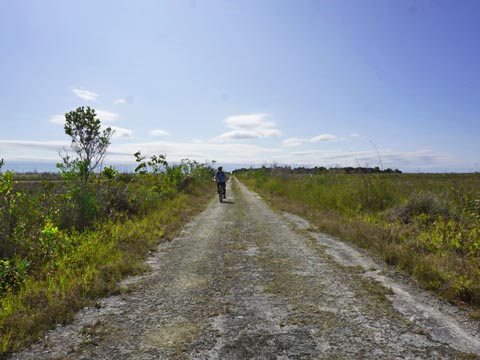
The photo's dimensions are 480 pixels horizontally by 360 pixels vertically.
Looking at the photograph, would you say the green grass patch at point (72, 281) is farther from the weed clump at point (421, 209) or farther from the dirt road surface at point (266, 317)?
the weed clump at point (421, 209)

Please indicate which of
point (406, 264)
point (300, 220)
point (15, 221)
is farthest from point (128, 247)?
point (300, 220)

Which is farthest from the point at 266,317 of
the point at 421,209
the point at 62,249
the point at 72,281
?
the point at 421,209

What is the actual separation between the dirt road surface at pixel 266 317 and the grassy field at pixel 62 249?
285 mm

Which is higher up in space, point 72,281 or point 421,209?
point 421,209

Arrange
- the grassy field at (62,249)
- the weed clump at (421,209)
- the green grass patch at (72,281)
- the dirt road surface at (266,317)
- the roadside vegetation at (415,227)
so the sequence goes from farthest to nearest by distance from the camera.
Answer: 1. the weed clump at (421,209)
2. the roadside vegetation at (415,227)
3. the grassy field at (62,249)
4. the green grass patch at (72,281)
5. the dirt road surface at (266,317)

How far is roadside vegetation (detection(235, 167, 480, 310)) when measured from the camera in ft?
14.1

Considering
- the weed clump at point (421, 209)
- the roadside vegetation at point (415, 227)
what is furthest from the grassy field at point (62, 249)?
the weed clump at point (421, 209)

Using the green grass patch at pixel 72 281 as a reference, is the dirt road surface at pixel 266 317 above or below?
below

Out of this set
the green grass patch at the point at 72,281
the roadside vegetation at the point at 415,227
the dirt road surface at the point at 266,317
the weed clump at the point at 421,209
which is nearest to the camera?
the dirt road surface at the point at 266,317

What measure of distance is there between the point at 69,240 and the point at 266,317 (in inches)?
186

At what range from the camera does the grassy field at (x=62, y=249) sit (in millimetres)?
3361

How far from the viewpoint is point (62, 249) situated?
5887 mm

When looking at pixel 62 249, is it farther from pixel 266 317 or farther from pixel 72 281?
pixel 266 317

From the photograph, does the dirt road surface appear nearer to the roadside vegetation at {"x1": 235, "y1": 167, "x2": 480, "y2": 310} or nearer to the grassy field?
the grassy field
